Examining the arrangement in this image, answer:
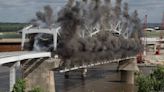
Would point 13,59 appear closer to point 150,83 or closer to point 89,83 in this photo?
point 150,83

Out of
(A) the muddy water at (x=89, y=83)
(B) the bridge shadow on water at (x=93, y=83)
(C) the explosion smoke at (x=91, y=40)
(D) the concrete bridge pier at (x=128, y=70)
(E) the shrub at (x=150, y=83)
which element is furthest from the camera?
(D) the concrete bridge pier at (x=128, y=70)

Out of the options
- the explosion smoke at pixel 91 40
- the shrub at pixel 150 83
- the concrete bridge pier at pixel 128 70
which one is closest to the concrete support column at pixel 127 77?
the concrete bridge pier at pixel 128 70

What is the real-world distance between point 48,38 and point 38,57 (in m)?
12.9

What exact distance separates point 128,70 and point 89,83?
14281 mm

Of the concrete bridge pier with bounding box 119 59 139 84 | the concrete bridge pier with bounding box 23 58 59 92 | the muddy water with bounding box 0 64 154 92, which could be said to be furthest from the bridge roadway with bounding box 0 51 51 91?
the concrete bridge pier with bounding box 119 59 139 84

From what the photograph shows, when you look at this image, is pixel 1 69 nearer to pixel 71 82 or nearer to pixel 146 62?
pixel 71 82

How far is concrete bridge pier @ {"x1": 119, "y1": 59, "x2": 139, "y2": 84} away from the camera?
105956 mm

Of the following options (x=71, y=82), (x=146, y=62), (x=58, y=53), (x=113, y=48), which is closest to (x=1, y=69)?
(x=71, y=82)

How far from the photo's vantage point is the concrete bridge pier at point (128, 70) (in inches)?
4172

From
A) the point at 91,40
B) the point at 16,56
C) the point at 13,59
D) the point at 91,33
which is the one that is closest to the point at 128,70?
the point at 91,33

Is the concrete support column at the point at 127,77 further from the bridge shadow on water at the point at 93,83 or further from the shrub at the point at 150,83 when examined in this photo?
the shrub at the point at 150,83

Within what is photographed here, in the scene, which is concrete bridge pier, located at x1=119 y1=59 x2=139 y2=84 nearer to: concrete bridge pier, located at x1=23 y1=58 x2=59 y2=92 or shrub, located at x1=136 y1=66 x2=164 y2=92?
concrete bridge pier, located at x1=23 y1=58 x2=59 y2=92

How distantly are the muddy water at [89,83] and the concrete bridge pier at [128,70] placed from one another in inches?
66.1

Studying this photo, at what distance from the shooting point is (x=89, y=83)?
100 metres
